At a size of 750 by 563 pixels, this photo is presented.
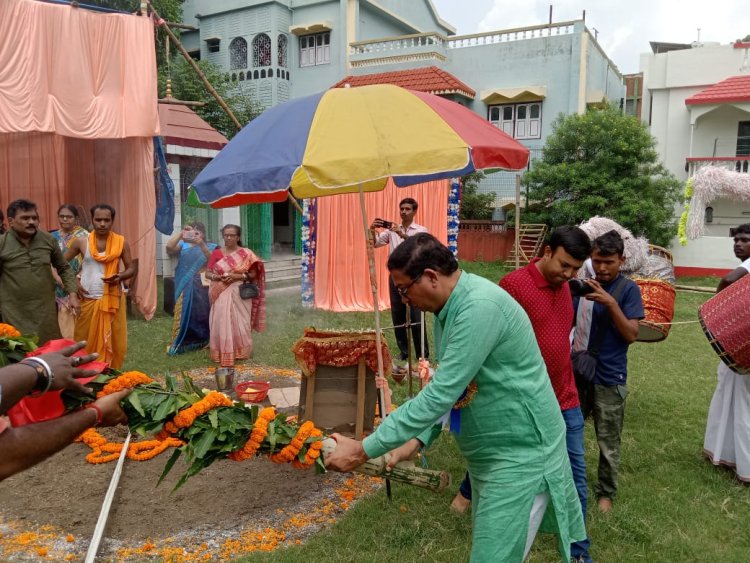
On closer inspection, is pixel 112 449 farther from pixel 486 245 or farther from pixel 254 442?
pixel 486 245

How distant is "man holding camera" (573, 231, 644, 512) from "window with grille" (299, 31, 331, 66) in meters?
19.9

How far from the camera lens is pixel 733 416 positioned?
448cm

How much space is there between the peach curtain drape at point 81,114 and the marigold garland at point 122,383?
587 centimetres

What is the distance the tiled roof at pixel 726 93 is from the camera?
1689 centimetres

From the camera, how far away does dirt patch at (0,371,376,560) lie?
11.9 feet

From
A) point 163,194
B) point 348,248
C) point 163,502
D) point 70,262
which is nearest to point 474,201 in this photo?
point 348,248

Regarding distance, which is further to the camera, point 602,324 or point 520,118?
point 520,118

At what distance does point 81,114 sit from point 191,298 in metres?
2.97

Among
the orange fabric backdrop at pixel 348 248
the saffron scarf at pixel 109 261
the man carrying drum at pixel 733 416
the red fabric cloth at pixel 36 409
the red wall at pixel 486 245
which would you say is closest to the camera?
the red fabric cloth at pixel 36 409

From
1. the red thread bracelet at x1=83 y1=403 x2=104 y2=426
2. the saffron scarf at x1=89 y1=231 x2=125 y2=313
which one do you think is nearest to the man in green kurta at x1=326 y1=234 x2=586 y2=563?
the red thread bracelet at x1=83 y1=403 x2=104 y2=426

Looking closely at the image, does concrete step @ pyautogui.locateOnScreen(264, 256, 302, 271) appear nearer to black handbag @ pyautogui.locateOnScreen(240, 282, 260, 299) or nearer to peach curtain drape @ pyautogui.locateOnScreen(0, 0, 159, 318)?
peach curtain drape @ pyautogui.locateOnScreen(0, 0, 159, 318)

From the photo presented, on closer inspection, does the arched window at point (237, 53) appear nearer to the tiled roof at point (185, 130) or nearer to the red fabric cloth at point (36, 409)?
the tiled roof at point (185, 130)

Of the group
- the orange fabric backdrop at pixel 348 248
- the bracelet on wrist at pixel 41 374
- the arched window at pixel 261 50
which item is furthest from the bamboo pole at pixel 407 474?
the arched window at pixel 261 50

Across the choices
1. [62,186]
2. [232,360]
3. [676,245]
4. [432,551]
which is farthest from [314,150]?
[676,245]
